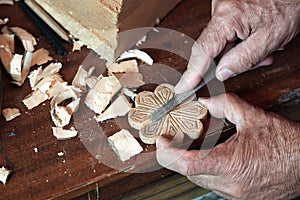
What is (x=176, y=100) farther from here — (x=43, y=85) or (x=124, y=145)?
(x=43, y=85)

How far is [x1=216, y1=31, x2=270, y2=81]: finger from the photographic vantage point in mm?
1135

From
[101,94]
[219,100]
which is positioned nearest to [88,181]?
[101,94]

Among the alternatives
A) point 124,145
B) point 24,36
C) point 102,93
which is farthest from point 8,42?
point 124,145

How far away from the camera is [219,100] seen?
1.11m

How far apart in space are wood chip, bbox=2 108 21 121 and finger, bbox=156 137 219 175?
0.30m

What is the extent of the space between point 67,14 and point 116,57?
15 centimetres

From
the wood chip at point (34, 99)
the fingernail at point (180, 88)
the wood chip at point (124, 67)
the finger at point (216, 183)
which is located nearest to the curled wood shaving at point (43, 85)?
the wood chip at point (34, 99)

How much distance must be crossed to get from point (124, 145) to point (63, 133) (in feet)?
0.41

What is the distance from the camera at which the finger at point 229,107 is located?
1.08 m

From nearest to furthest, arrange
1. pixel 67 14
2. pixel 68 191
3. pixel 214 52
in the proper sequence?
pixel 68 191, pixel 214 52, pixel 67 14

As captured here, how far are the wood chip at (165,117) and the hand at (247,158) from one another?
29 millimetres

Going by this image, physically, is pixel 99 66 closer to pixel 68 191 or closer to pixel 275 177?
pixel 68 191

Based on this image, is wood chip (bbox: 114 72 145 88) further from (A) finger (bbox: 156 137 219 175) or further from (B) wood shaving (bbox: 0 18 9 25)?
(B) wood shaving (bbox: 0 18 9 25)

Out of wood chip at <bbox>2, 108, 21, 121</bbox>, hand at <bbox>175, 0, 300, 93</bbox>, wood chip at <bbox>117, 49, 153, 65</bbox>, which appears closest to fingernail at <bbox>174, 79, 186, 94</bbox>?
hand at <bbox>175, 0, 300, 93</bbox>
